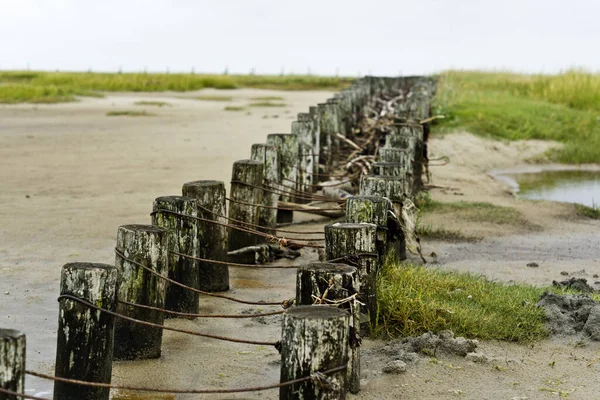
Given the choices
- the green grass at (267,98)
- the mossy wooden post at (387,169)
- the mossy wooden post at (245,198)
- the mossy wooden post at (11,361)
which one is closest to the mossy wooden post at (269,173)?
the mossy wooden post at (245,198)

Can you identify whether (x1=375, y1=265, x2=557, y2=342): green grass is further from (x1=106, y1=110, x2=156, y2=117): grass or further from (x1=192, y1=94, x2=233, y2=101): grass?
(x1=192, y1=94, x2=233, y2=101): grass

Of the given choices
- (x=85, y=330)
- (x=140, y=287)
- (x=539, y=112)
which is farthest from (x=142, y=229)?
(x=539, y=112)

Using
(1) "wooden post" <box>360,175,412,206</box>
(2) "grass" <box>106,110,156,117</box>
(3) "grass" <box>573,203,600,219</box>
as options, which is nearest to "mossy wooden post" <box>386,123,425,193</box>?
(3) "grass" <box>573,203,600,219</box>

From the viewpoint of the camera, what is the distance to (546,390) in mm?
5234

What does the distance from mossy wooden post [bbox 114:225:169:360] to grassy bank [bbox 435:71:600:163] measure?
1387 centimetres

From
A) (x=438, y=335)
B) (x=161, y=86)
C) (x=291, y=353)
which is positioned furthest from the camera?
(x=161, y=86)

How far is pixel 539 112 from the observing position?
21.5 metres

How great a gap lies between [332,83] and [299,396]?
131ft

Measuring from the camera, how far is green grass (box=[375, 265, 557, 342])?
5.98 m

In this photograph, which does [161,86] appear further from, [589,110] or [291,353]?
[291,353]

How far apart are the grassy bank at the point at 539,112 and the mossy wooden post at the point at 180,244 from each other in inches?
513

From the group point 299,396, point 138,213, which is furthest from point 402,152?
point 299,396

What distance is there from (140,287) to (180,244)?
36.3 inches

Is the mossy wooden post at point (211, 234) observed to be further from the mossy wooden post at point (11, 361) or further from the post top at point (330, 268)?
the mossy wooden post at point (11, 361)
